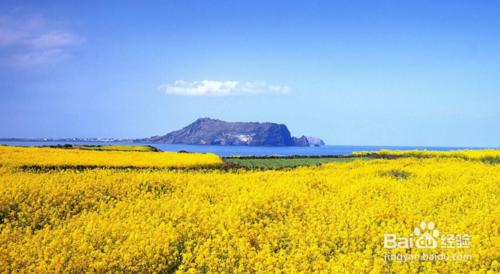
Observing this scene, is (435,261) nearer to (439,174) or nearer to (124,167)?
(439,174)

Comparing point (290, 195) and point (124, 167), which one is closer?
point (290, 195)

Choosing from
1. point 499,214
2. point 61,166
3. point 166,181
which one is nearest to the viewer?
point 499,214

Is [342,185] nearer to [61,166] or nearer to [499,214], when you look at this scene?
[499,214]

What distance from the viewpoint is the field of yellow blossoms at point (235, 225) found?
8.21 meters

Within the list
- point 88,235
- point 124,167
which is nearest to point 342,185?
point 88,235

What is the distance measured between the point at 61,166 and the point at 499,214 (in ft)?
66.1

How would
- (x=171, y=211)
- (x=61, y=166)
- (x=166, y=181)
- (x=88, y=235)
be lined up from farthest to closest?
(x=61, y=166), (x=166, y=181), (x=171, y=211), (x=88, y=235)

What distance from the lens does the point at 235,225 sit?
34.6 ft

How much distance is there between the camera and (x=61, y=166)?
2370 centimetres

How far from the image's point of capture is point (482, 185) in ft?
54.2

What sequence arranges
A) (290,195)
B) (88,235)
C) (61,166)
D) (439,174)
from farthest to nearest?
(61,166) < (439,174) < (290,195) < (88,235)

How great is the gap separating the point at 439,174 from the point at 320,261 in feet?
48.6

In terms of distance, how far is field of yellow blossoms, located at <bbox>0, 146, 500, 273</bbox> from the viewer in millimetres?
8211

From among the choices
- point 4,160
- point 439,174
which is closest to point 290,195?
point 439,174
